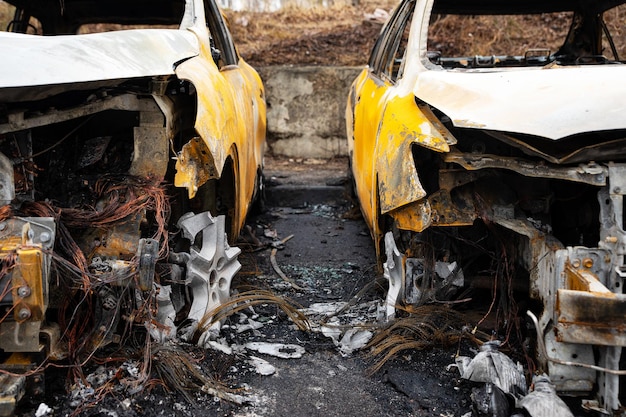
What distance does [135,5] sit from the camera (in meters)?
5.97

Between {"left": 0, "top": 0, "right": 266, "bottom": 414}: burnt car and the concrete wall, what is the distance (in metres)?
5.29

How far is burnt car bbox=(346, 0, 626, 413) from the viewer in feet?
8.61

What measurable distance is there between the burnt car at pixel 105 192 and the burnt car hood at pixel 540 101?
1.27m

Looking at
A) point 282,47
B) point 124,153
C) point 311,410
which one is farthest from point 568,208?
point 282,47

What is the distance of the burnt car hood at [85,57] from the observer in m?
2.55

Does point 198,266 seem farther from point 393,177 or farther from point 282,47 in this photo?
point 282,47

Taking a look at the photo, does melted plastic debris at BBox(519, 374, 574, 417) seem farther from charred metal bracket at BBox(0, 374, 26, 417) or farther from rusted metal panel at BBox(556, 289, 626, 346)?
charred metal bracket at BBox(0, 374, 26, 417)

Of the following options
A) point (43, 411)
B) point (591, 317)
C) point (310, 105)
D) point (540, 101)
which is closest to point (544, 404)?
point (591, 317)

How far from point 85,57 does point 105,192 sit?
0.72 metres

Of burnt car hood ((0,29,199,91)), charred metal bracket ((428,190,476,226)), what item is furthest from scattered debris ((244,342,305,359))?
burnt car hood ((0,29,199,91))

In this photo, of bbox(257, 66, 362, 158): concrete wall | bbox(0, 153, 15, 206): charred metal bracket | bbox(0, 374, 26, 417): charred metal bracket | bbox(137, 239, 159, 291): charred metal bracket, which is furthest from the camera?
bbox(257, 66, 362, 158): concrete wall

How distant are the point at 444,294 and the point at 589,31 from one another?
357 cm

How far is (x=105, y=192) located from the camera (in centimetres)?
323

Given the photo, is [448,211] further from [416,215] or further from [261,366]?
[261,366]
